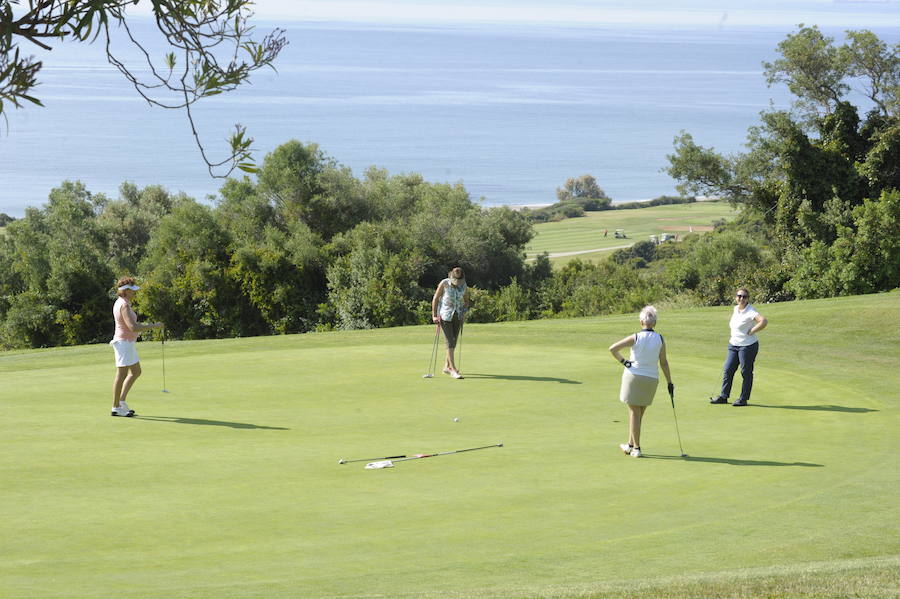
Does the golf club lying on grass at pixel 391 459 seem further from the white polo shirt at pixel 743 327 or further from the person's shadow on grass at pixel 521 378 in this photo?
the white polo shirt at pixel 743 327

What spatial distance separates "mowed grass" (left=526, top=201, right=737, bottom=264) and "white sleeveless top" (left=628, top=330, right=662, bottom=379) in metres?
71.4

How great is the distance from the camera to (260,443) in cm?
1272

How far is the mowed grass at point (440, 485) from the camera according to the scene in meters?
8.33

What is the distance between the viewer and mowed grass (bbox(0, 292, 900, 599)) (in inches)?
328

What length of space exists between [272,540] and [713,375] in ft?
37.1

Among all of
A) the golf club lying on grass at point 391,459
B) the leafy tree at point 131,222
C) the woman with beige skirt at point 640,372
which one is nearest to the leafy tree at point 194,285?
the leafy tree at point 131,222

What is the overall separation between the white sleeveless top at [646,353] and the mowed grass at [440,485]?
113cm

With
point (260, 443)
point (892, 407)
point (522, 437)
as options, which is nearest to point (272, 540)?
point (260, 443)

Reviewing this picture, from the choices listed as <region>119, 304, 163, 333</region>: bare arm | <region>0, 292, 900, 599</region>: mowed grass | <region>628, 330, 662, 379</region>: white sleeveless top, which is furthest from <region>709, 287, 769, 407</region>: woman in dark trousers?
<region>119, 304, 163, 333</region>: bare arm

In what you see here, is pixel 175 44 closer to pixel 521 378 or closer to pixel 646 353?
pixel 646 353

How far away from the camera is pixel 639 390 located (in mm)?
12406

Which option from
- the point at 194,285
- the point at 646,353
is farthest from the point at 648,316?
the point at 194,285

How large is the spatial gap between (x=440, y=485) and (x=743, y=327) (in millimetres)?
7518

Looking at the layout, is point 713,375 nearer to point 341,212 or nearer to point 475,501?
point 475,501
